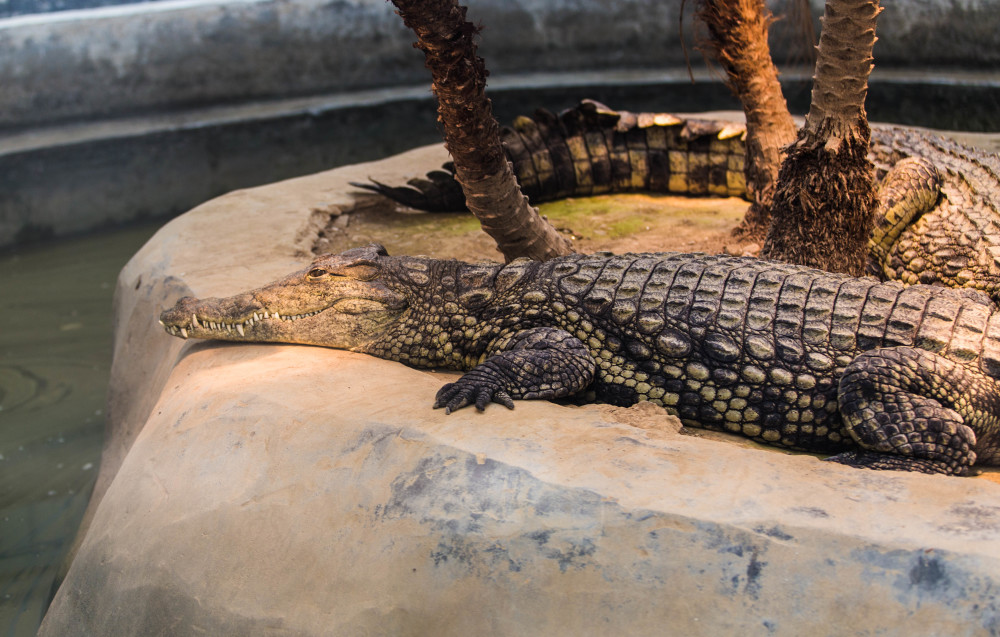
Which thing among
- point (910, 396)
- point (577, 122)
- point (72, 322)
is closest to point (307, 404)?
point (910, 396)

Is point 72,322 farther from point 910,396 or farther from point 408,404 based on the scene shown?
point 910,396

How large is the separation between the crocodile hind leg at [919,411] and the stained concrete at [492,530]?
0.43m

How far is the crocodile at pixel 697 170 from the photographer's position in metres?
4.49

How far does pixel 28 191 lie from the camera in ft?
29.7

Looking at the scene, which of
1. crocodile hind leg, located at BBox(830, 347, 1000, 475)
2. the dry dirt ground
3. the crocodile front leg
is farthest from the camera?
the dry dirt ground

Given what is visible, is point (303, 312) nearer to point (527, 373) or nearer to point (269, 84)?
point (527, 373)

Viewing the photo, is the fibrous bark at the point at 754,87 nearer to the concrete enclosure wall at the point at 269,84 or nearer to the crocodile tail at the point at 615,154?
the crocodile tail at the point at 615,154

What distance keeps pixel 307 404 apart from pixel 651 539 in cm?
134

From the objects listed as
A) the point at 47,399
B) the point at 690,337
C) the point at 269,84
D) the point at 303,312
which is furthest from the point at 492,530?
the point at 269,84

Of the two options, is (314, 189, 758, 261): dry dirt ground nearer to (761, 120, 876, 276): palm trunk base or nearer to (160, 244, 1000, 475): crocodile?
(761, 120, 876, 276): palm trunk base

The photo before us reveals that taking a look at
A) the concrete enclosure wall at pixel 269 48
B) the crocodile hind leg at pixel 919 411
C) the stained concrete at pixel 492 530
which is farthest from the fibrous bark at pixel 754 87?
the concrete enclosure wall at pixel 269 48

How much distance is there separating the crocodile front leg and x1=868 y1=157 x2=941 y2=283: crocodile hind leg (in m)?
2.40

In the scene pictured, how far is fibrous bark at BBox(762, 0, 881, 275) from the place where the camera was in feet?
11.1

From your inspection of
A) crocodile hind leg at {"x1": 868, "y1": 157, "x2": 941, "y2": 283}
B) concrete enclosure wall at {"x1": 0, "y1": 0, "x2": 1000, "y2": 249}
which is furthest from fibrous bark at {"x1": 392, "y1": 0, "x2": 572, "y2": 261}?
concrete enclosure wall at {"x1": 0, "y1": 0, "x2": 1000, "y2": 249}
